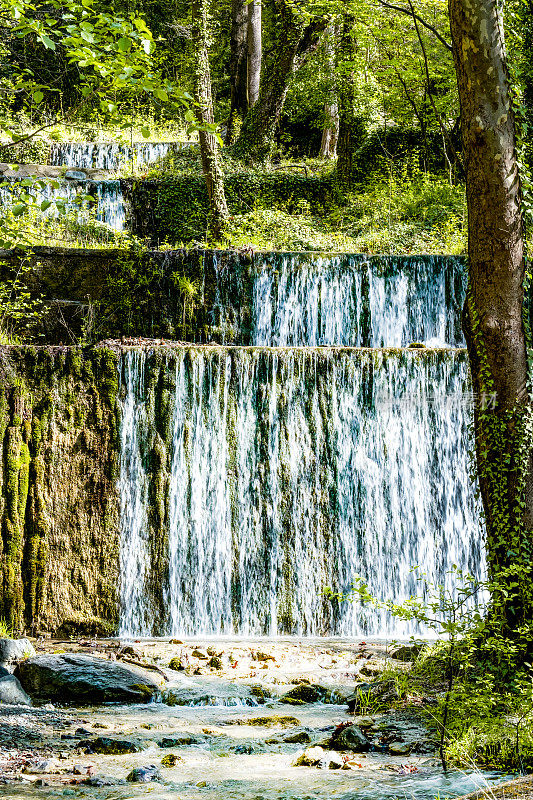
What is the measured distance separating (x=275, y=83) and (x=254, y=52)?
2.41 metres

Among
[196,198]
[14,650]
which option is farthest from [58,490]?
[196,198]

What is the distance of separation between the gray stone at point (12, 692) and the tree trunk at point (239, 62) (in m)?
18.0

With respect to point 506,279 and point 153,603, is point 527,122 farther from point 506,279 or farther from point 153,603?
point 153,603

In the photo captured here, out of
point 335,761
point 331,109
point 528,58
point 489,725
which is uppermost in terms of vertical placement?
point 331,109

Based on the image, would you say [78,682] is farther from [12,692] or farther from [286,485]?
[286,485]

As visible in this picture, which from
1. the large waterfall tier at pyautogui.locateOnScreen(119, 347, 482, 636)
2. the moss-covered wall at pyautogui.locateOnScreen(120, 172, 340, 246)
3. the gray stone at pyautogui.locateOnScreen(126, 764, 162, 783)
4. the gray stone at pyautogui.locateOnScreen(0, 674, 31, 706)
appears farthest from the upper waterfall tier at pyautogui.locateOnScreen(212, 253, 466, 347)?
the gray stone at pyautogui.locateOnScreen(126, 764, 162, 783)

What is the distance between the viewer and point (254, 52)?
68.5 feet

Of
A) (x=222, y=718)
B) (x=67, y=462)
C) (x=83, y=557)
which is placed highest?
(x=67, y=462)

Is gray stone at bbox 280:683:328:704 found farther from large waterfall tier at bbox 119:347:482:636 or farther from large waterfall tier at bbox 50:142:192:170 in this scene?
large waterfall tier at bbox 50:142:192:170

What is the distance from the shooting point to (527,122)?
17.2ft

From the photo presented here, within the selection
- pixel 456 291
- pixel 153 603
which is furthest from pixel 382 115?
pixel 153 603

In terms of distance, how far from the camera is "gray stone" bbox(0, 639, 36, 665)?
6637mm

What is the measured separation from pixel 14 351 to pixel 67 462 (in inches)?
53.0

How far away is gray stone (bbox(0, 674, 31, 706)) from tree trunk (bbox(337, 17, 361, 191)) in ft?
50.3
